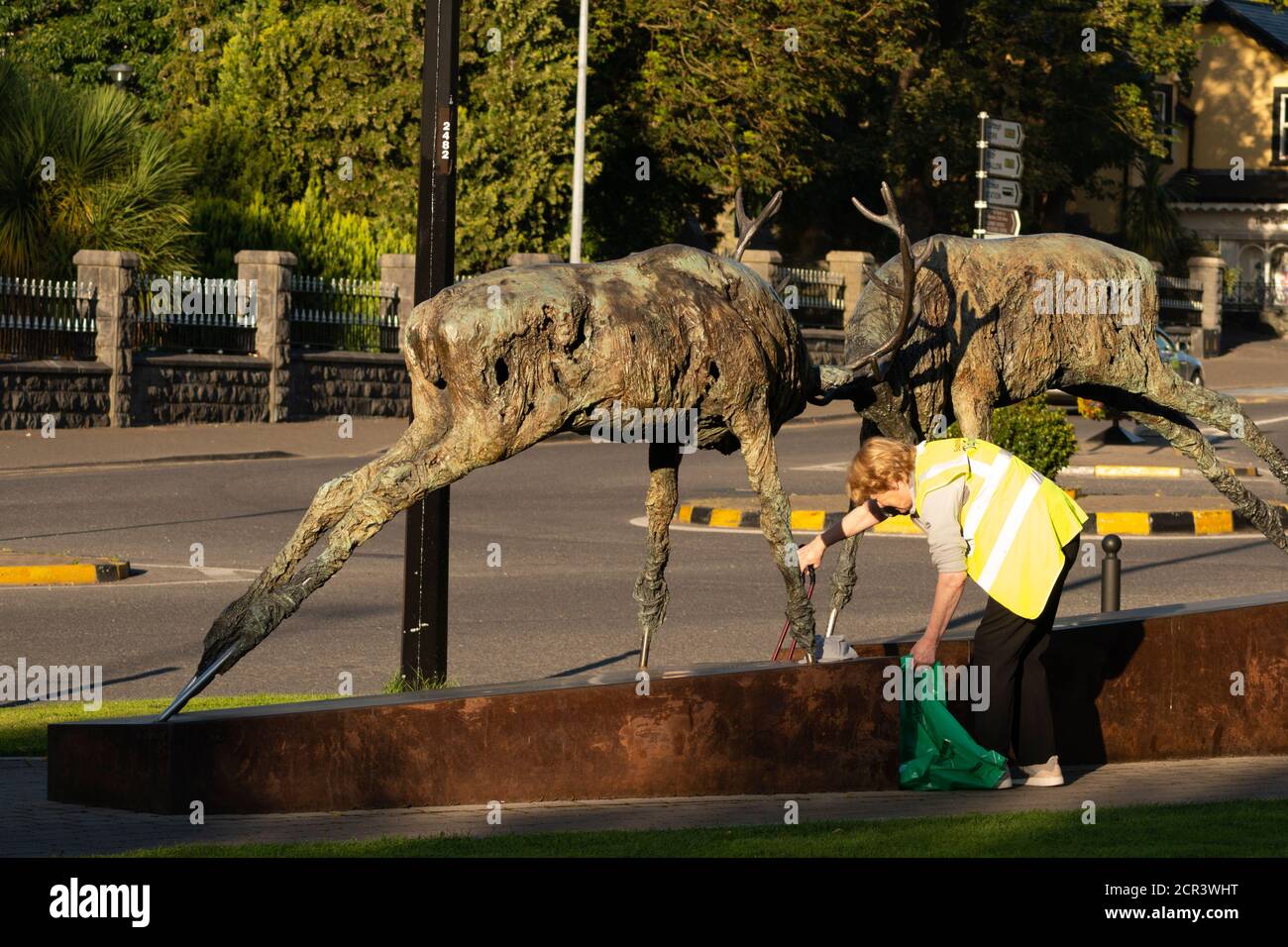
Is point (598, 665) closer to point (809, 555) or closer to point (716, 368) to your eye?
point (809, 555)

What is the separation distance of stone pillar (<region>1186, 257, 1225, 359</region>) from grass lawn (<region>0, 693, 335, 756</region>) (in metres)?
37.0

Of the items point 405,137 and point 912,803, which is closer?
point 912,803

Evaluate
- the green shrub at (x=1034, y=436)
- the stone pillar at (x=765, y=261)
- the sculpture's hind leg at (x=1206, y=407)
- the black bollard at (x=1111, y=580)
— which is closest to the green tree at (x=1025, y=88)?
the stone pillar at (x=765, y=261)

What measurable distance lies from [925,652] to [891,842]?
122 centimetres

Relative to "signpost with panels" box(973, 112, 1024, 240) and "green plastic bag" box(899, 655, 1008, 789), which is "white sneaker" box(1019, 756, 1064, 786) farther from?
"signpost with panels" box(973, 112, 1024, 240)

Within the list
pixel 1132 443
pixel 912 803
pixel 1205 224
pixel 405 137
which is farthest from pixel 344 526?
pixel 1205 224

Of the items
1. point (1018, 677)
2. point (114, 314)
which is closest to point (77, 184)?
point (114, 314)

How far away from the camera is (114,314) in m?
26.0

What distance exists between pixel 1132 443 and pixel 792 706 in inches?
811

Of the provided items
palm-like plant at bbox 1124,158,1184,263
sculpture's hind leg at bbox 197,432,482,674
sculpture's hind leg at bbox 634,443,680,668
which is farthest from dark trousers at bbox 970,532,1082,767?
→ palm-like plant at bbox 1124,158,1184,263

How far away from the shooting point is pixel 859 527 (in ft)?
27.7

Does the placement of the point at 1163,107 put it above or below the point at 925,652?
above

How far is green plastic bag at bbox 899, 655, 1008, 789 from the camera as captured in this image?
8.45 meters
